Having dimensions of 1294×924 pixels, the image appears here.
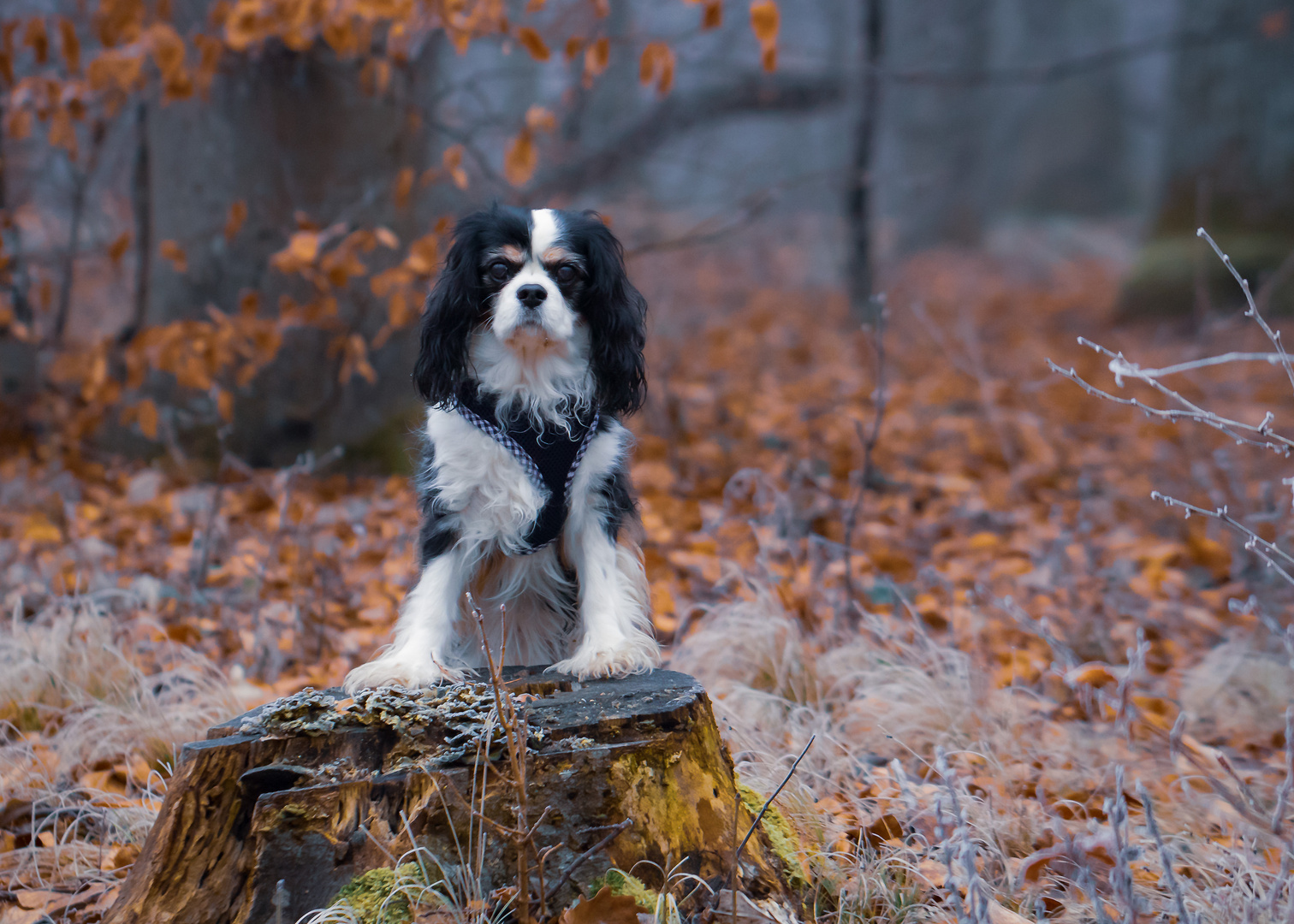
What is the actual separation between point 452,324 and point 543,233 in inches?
14.0

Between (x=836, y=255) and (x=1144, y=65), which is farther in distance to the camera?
(x=1144, y=65)

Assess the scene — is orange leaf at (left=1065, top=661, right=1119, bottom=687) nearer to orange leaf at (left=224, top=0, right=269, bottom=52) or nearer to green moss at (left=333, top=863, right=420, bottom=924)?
green moss at (left=333, top=863, right=420, bottom=924)

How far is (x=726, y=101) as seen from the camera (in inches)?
353

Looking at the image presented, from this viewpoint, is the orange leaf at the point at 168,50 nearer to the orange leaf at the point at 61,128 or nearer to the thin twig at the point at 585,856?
the orange leaf at the point at 61,128

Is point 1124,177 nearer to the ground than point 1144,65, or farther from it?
nearer to the ground

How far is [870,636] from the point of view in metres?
4.18

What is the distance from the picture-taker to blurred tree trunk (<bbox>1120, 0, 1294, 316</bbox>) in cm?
1066

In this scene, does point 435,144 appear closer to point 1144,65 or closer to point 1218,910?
point 1218,910

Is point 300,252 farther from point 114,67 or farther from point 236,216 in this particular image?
point 114,67

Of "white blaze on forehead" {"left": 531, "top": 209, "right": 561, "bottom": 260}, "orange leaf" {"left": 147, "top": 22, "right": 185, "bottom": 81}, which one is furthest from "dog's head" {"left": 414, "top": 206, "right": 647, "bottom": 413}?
"orange leaf" {"left": 147, "top": 22, "right": 185, "bottom": 81}

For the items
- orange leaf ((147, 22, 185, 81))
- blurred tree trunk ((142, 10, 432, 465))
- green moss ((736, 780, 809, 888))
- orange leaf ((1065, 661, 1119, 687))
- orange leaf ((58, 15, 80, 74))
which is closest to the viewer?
green moss ((736, 780, 809, 888))

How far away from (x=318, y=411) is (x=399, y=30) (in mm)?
2501

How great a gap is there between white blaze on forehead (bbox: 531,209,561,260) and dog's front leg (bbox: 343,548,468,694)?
0.86 meters

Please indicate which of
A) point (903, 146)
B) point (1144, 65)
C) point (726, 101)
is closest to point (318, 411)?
point (726, 101)
